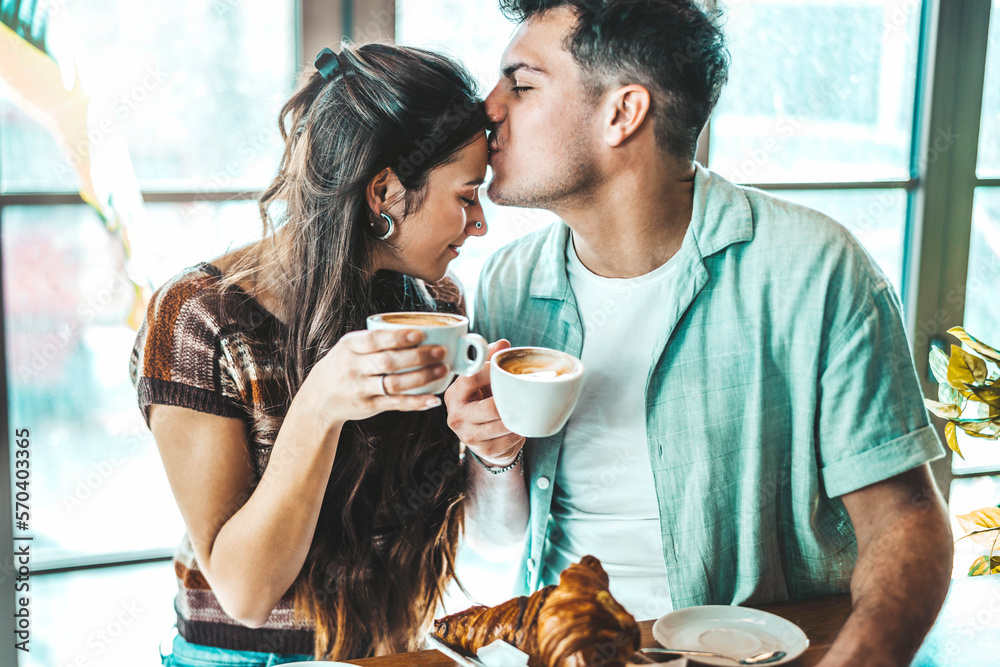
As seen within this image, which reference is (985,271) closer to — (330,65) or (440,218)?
(440,218)

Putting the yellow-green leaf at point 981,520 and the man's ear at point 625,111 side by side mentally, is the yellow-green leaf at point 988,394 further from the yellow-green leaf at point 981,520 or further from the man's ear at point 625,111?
the man's ear at point 625,111

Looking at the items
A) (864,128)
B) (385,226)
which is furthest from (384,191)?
(864,128)

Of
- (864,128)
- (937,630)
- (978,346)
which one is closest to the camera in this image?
(937,630)

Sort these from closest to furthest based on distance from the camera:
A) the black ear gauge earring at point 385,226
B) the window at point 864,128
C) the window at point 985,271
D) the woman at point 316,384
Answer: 1. the woman at point 316,384
2. the black ear gauge earring at point 385,226
3. the window at point 864,128
4. the window at point 985,271

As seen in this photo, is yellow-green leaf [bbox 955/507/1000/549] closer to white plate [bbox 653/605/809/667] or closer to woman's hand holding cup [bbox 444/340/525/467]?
white plate [bbox 653/605/809/667]

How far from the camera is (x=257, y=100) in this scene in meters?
1.64

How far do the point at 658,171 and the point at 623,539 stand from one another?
2.05ft

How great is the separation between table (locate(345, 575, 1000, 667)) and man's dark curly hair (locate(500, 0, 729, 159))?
74 centimetres

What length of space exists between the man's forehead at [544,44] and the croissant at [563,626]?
2.62 feet

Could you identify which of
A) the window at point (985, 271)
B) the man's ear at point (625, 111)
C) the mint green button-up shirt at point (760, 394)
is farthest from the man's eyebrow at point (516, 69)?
the window at point (985, 271)

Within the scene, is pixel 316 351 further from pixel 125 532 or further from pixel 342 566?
pixel 125 532

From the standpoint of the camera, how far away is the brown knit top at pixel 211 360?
1.10 metres

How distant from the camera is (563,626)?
761mm

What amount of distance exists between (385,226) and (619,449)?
21.1 inches
